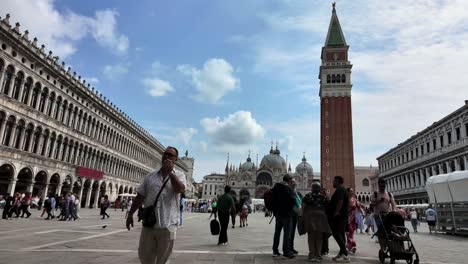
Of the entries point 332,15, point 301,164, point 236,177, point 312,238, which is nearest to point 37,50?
point 312,238

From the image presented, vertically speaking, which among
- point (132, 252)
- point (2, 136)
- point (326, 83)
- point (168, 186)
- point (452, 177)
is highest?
point (326, 83)

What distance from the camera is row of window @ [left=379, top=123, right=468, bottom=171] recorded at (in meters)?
41.2

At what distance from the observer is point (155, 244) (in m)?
3.83

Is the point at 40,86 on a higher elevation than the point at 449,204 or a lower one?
higher

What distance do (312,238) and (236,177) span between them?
9783 centimetres

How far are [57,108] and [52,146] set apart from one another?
384cm

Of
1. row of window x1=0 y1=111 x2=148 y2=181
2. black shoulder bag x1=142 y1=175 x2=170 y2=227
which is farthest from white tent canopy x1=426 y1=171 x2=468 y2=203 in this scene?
row of window x1=0 y1=111 x2=148 y2=181

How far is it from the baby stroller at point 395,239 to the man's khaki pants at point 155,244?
4.89m

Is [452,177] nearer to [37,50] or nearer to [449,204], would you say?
[449,204]

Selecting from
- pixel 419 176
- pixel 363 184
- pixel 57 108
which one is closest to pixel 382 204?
pixel 57 108

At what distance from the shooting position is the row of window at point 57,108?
26.0 meters

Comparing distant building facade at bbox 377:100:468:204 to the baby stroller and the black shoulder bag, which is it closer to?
the baby stroller

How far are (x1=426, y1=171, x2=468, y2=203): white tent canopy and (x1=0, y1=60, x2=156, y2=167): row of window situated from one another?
96.5 feet

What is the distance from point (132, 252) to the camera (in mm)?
7469
